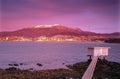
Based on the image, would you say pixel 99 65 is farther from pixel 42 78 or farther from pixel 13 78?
pixel 13 78

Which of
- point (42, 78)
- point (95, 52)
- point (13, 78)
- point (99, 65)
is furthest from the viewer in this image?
point (95, 52)

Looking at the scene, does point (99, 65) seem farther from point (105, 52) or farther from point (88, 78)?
point (88, 78)

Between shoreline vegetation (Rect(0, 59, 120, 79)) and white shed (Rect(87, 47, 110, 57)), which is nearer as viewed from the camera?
shoreline vegetation (Rect(0, 59, 120, 79))

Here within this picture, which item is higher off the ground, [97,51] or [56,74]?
[97,51]

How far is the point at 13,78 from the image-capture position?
24094 millimetres

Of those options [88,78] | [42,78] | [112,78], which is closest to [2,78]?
[42,78]

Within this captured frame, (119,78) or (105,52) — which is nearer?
(119,78)

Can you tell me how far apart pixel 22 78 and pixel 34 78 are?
109 cm

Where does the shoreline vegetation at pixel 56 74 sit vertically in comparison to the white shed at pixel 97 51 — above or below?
below

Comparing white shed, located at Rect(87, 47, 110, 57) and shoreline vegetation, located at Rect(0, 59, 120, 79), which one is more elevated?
white shed, located at Rect(87, 47, 110, 57)

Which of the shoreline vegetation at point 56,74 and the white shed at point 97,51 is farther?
the white shed at point 97,51

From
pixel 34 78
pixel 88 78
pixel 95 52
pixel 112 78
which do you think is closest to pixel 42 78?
pixel 34 78

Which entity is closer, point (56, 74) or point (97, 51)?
point (56, 74)

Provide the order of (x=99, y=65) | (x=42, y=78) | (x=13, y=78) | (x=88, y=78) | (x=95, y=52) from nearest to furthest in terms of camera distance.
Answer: (x=88, y=78) → (x=13, y=78) → (x=42, y=78) → (x=99, y=65) → (x=95, y=52)
